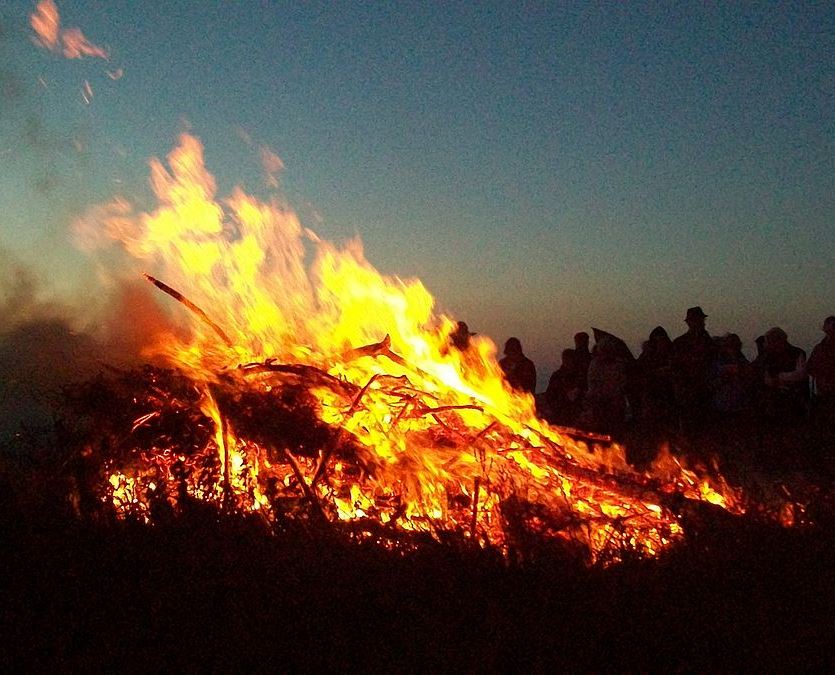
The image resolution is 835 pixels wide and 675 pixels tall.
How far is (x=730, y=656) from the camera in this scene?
448 centimetres

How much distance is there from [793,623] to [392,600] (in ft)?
6.76

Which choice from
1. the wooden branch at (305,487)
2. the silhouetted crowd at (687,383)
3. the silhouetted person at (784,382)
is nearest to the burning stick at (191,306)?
the wooden branch at (305,487)

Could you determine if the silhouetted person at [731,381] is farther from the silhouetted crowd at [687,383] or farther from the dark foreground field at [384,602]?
the dark foreground field at [384,602]

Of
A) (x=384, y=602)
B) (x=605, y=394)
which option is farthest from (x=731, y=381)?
(x=384, y=602)

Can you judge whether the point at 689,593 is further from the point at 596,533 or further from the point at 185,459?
the point at 185,459

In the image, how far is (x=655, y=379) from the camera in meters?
12.0

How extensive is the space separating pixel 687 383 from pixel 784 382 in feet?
3.64

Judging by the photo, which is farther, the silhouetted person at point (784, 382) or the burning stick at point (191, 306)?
the silhouetted person at point (784, 382)

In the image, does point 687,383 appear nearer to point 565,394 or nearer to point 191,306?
point 565,394

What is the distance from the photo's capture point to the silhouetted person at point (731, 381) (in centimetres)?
1163

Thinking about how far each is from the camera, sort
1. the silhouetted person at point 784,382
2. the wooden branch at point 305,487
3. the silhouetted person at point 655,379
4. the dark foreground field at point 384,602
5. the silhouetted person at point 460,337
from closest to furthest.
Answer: the dark foreground field at point 384,602, the wooden branch at point 305,487, the silhouetted person at point 460,337, the silhouetted person at point 784,382, the silhouetted person at point 655,379

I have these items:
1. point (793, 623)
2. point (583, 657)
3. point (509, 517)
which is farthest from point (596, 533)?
point (583, 657)

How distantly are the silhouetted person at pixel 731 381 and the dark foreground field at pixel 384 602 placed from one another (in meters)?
5.57

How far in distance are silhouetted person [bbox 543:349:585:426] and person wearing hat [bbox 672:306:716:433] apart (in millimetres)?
1197
